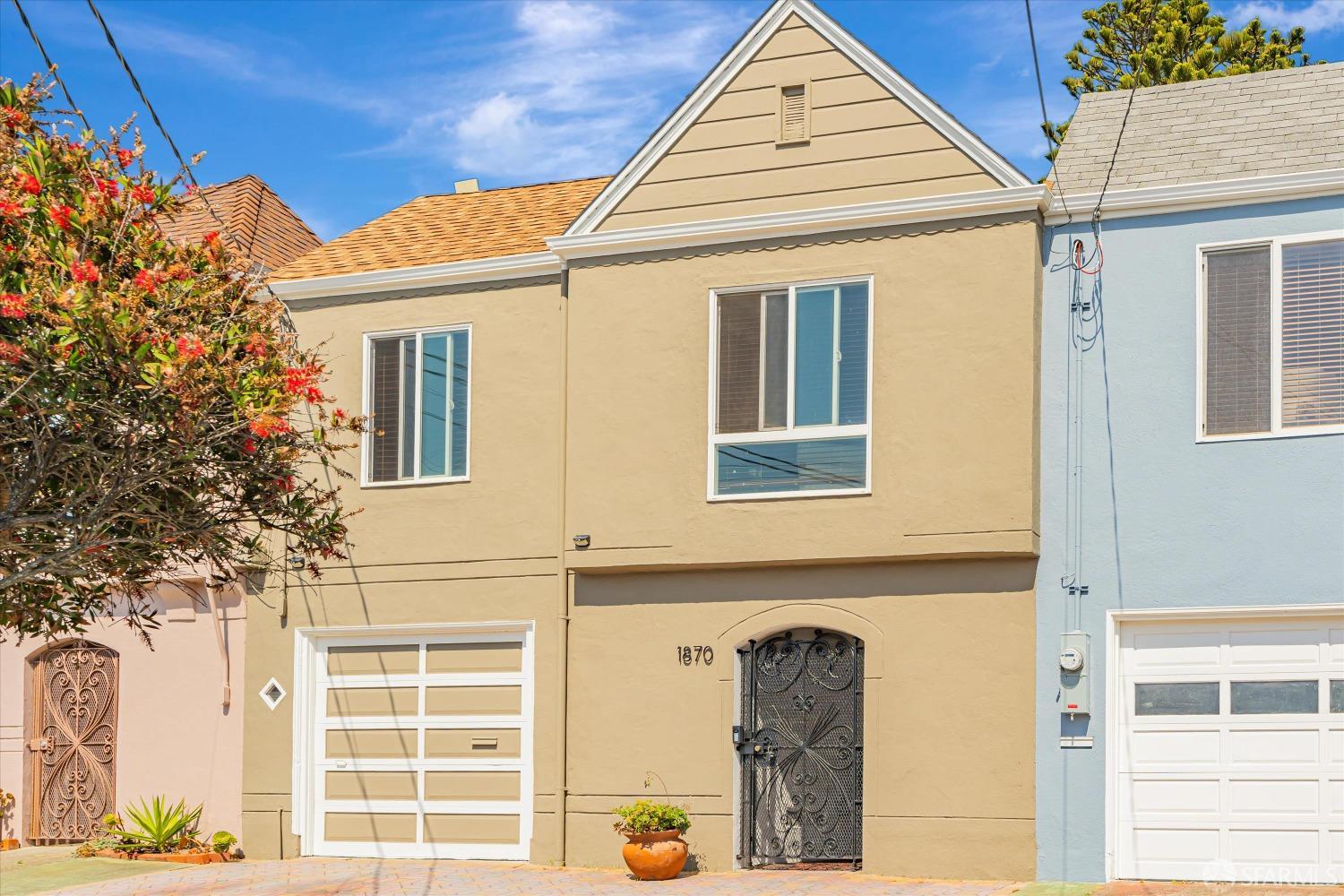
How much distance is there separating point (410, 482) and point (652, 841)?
480 centimetres

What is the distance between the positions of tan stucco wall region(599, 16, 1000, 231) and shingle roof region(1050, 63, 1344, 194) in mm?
1323

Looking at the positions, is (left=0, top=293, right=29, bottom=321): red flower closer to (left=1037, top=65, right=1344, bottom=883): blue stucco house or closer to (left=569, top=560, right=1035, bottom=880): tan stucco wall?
(left=569, top=560, right=1035, bottom=880): tan stucco wall

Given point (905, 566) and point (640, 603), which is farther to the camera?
point (640, 603)

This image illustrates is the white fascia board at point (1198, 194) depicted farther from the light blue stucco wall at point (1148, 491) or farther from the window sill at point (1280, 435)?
the window sill at point (1280, 435)

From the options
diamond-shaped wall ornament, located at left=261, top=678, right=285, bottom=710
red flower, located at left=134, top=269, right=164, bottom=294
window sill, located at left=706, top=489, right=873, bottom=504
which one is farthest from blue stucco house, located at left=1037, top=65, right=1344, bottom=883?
diamond-shaped wall ornament, located at left=261, top=678, right=285, bottom=710

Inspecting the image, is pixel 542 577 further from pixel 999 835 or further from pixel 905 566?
pixel 999 835

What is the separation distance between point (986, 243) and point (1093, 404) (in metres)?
1.73

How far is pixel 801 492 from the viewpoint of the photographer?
1553 cm

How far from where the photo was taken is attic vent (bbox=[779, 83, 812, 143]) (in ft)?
52.6

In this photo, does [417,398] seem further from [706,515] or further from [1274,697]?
[1274,697]

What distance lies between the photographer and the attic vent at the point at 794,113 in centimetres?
1603

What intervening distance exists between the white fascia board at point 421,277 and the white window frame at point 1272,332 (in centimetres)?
635

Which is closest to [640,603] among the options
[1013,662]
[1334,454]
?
[1013,662]

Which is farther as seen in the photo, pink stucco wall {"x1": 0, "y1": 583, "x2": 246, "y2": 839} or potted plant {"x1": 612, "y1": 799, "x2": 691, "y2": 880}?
pink stucco wall {"x1": 0, "y1": 583, "x2": 246, "y2": 839}
